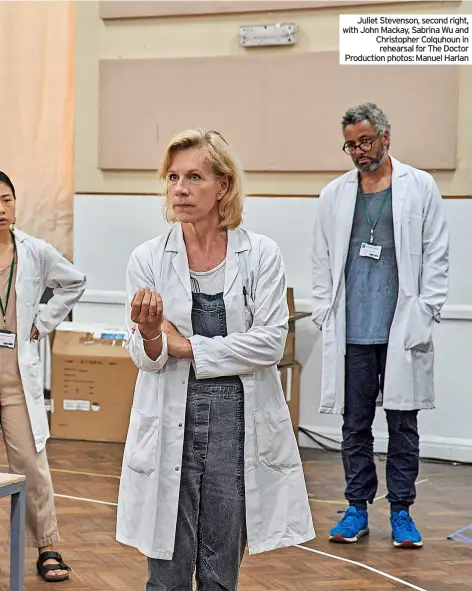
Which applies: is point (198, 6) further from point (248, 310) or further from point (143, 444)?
point (143, 444)

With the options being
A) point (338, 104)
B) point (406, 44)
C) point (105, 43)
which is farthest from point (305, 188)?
point (105, 43)

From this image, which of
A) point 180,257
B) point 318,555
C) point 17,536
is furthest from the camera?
point 318,555

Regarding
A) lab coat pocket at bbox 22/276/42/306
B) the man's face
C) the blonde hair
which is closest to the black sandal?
lab coat pocket at bbox 22/276/42/306

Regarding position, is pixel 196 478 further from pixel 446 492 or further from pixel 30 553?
pixel 446 492

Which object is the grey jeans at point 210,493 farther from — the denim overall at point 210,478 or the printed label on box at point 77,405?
the printed label on box at point 77,405

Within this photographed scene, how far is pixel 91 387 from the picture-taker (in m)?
6.22

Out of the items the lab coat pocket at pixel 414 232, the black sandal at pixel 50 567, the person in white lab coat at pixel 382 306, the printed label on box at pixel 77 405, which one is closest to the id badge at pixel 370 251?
the person in white lab coat at pixel 382 306

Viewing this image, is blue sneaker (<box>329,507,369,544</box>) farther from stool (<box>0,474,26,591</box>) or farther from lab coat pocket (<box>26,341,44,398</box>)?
stool (<box>0,474,26,591</box>)

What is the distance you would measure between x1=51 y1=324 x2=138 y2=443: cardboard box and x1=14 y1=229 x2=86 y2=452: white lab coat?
7.32ft

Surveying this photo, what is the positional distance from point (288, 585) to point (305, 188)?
125 inches

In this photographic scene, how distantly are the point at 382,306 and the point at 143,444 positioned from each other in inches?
73.6

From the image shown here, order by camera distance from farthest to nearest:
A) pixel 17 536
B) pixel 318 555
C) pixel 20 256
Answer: pixel 318 555 < pixel 20 256 < pixel 17 536

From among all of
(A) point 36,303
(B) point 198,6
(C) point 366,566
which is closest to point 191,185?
(A) point 36,303

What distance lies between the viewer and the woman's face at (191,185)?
2.43 metres
